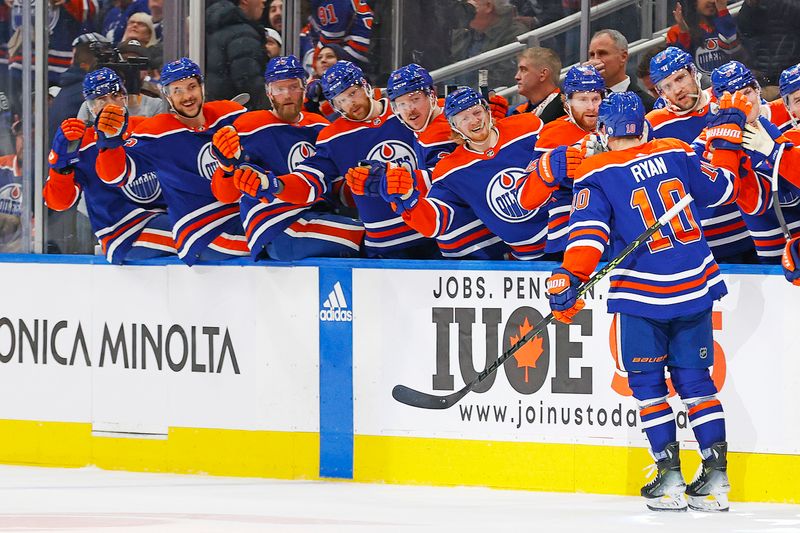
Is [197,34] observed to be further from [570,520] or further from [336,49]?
[570,520]

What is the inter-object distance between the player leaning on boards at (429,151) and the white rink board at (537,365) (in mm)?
133

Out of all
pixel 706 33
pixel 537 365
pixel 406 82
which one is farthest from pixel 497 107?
pixel 537 365

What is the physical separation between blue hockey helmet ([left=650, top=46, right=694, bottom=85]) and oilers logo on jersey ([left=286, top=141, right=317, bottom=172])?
127cm

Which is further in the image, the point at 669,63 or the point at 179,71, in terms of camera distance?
the point at 179,71

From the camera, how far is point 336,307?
4676 mm

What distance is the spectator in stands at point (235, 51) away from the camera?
18.6ft

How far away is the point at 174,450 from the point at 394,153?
4.36 ft

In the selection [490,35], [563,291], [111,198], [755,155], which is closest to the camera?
[563,291]

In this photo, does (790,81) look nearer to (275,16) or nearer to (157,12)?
(275,16)

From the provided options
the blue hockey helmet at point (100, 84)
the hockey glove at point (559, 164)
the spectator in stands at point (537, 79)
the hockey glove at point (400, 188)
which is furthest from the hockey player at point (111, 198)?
the hockey glove at point (559, 164)

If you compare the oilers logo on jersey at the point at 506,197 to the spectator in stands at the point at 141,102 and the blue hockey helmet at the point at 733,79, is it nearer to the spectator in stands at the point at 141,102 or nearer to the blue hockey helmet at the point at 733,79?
the blue hockey helmet at the point at 733,79

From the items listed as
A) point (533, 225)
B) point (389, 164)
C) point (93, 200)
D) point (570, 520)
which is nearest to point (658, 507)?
point (570, 520)

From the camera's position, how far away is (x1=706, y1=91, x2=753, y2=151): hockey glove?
4090 mm

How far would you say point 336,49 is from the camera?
5758mm
